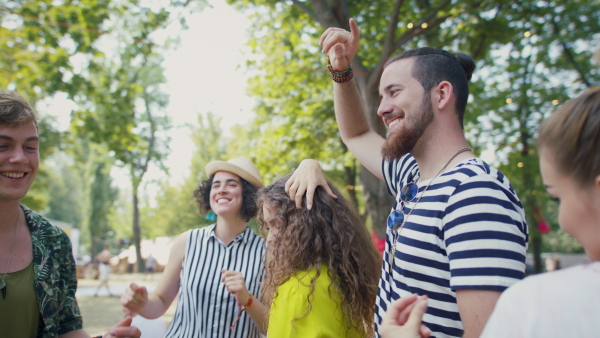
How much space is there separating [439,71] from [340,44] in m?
0.49

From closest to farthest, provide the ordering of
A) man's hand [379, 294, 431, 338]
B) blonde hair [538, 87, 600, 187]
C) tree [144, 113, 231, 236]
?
blonde hair [538, 87, 600, 187]
man's hand [379, 294, 431, 338]
tree [144, 113, 231, 236]

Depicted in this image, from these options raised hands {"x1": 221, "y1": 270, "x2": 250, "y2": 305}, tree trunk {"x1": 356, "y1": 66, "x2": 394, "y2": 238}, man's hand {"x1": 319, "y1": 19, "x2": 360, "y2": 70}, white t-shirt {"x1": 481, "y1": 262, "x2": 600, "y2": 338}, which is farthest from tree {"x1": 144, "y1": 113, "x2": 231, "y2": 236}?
white t-shirt {"x1": 481, "y1": 262, "x2": 600, "y2": 338}

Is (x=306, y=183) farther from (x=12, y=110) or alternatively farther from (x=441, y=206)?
(x=12, y=110)

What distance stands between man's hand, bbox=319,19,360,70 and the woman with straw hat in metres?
1.27

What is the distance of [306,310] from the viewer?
1.74 metres

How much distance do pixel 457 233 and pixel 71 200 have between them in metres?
64.9

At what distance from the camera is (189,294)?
2846 mm

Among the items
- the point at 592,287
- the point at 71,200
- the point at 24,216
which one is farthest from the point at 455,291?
the point at 71,200

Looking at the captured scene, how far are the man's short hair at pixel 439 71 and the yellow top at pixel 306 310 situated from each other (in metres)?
0.89

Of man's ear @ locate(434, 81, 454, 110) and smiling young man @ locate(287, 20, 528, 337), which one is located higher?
man's ear @ locate(434, 81, 454, 110)

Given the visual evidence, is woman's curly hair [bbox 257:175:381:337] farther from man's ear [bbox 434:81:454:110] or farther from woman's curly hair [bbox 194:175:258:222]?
woman's curly hair [bbox 194:175:258:222]

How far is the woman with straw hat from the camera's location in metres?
2.75

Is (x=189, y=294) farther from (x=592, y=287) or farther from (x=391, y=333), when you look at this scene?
(x=592, y=287)

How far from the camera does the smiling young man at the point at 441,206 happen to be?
1225 millimetres
